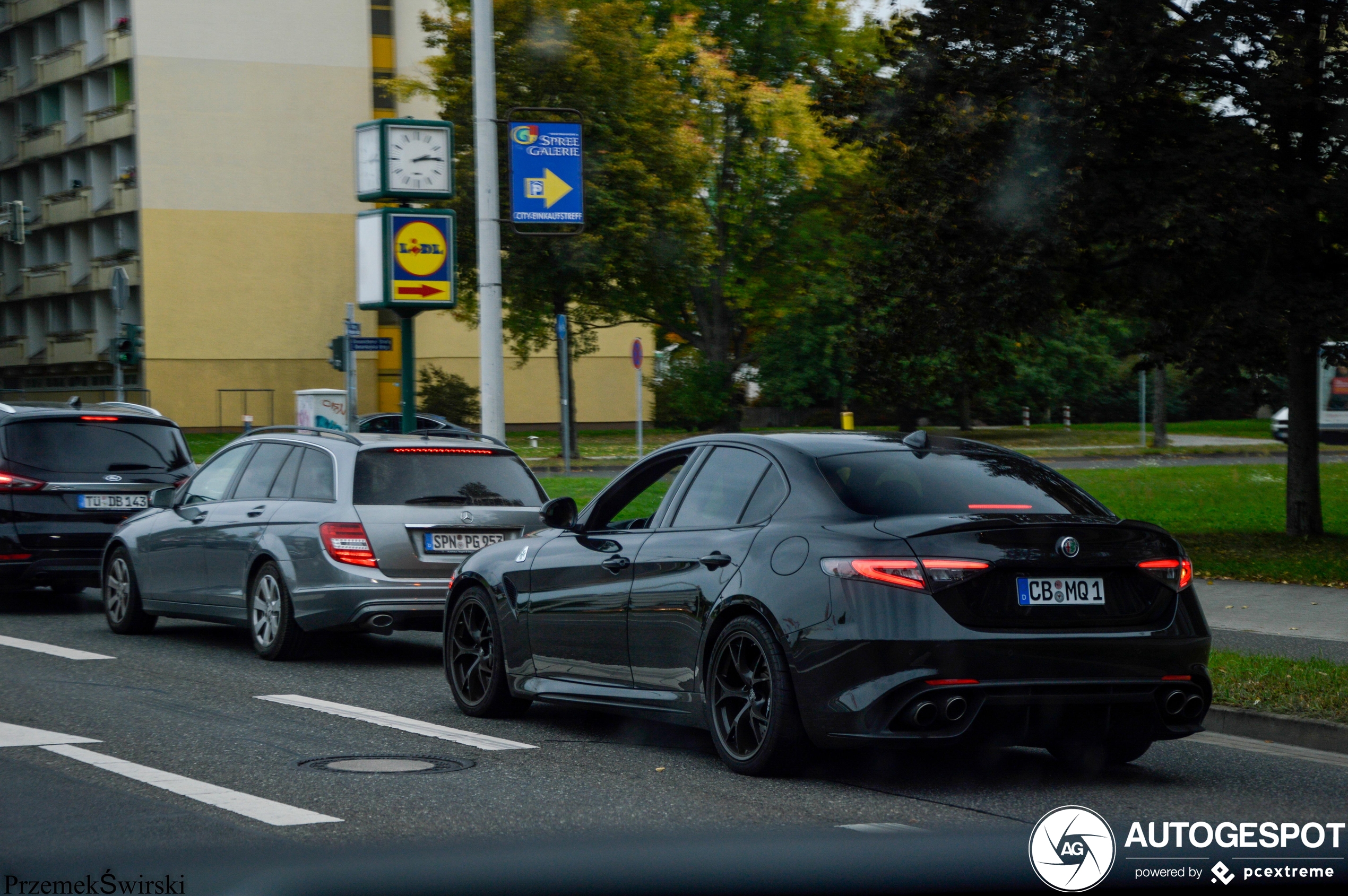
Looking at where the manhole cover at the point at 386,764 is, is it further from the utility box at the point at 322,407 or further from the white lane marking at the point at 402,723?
the utility box at the point at 322,407

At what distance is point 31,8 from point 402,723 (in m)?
62.7

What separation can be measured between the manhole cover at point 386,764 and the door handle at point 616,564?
1083 millimetres

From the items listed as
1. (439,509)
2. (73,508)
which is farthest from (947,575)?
(73,508)

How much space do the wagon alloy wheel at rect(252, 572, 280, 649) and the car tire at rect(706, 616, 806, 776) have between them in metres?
4.94

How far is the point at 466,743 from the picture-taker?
7727 millimetres

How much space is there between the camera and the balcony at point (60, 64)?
6078cm

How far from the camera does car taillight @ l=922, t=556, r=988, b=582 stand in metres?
Result: 6.25

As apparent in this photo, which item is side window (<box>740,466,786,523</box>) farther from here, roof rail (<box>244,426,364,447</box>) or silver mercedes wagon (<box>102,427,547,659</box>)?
roof rail (<box>244,426,364,447</box>)

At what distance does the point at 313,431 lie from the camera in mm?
11680

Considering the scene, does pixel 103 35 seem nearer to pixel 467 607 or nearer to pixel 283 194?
pixel 283 194

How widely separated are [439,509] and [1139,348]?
9.33 metres

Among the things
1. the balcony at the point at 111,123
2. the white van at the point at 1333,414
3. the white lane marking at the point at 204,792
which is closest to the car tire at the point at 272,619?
the white lane marking at the point at 204,792

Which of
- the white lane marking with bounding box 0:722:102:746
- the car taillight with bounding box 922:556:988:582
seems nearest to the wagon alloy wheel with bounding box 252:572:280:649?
the white lane marking with bounding box 0:722:102:746

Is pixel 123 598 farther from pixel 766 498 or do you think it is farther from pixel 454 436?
pixel 766 498
